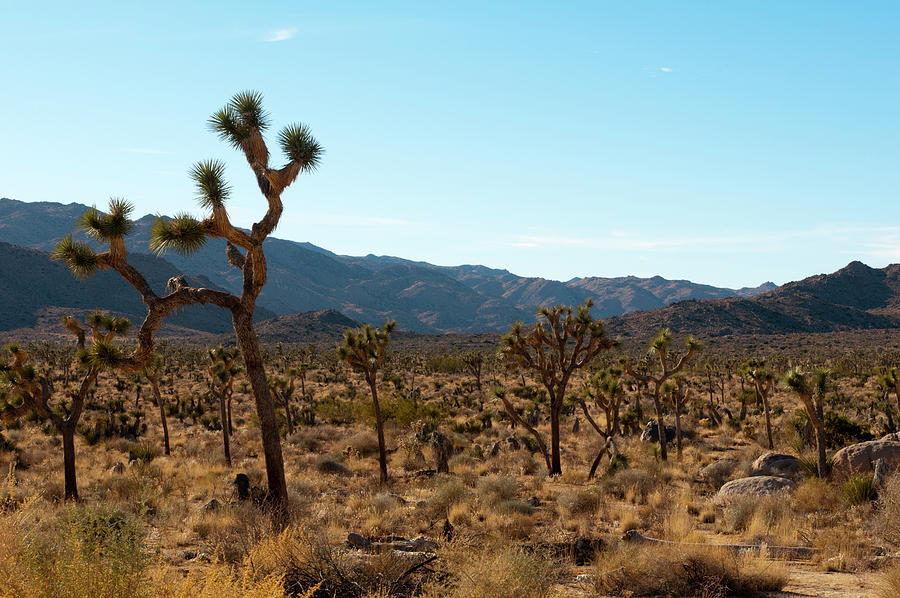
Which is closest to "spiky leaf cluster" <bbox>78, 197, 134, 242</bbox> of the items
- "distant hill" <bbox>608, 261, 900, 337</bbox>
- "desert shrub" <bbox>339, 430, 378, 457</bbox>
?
"desert shrub" <bbox>339, 430, 378, 457</bbox>

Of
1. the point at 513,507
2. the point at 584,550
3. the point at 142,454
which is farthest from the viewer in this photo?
the point at 142,454

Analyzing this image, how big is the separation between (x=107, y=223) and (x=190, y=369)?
47459mm

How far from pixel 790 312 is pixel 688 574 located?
12267cm

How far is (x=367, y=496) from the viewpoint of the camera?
617 inches

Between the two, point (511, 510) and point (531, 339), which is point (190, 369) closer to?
point (531, 339)

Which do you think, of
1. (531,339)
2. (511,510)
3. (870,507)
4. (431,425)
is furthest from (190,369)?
(870,507)

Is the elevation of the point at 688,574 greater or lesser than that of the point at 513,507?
greater

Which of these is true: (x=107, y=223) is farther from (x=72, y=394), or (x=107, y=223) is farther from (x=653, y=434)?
(x=653, y=434)

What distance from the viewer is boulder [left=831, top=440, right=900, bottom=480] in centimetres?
1444

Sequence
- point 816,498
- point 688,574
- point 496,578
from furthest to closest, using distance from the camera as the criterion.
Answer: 1. point 816,498
2. point 688,574
3. point 496,578

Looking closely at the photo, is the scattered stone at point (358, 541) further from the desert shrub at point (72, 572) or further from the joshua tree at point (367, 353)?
the joshua tree at point (367, 353)

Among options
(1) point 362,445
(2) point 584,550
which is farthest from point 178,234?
(1) point 362,445

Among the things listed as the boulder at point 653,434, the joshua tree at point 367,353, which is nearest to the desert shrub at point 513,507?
the joshua tree at point 367,353

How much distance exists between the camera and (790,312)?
11425 centimetres
